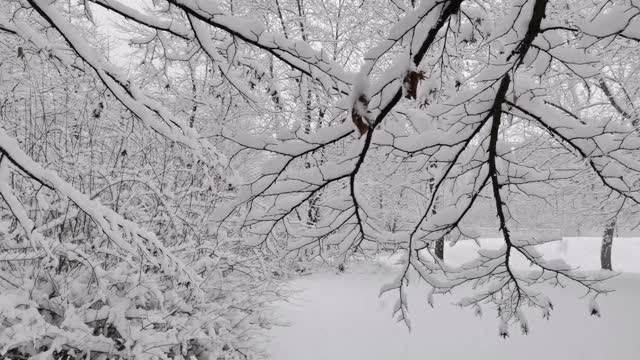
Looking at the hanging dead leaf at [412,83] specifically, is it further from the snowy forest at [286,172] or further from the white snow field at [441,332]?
the white snow field at [441,332]

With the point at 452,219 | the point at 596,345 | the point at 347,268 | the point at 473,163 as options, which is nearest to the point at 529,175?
the point at 473,163

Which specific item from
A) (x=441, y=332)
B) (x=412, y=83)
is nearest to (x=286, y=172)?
(x=412, y=83)

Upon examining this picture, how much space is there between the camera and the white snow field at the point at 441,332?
5.28m

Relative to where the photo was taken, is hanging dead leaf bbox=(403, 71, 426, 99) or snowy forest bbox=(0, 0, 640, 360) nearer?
hanging dead leaf bbox=(403, 71, 426, 99)

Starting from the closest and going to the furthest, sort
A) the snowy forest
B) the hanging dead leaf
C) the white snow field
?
the hanging dead leaf < the snowy forest < the white snow field

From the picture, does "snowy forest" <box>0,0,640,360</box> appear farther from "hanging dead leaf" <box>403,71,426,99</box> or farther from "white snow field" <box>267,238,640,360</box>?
"white snow field" <box>267,238,640,360</box>

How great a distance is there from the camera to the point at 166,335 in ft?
9.62

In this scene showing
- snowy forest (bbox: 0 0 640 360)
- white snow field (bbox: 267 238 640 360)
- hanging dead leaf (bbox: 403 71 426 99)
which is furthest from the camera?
white snow field (bbox: 267 238 640 360)

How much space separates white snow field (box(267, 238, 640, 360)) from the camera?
208 inches

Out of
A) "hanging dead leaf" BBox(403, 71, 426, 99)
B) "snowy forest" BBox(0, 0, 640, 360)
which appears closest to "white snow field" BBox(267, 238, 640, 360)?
"snowy forest" BBox(0, 0, 640, 360)

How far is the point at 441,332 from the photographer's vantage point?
236 inches

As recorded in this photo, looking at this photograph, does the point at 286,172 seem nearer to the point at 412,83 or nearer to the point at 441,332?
the point at 412,83

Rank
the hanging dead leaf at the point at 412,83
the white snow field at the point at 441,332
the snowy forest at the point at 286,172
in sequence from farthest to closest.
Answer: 1. the white snow field at the point at 441,332
2. the snowy forest at the point at 286,172
3. the hanging dead leaf at the point at 412,83

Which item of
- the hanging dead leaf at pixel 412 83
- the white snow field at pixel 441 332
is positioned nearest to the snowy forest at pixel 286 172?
the hanging dead leaf at pixel 412 83
